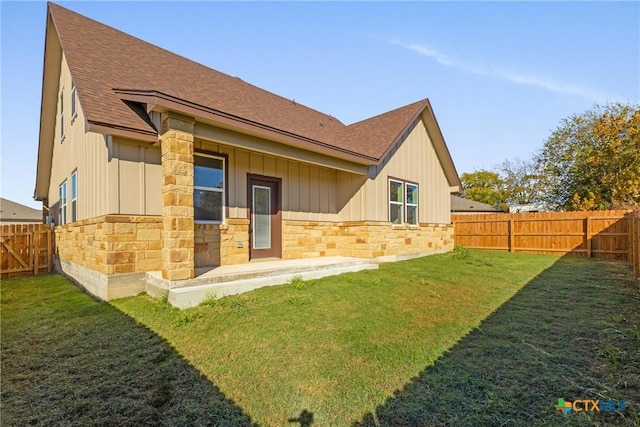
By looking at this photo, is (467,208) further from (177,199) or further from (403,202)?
(177,199)

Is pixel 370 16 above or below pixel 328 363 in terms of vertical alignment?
above

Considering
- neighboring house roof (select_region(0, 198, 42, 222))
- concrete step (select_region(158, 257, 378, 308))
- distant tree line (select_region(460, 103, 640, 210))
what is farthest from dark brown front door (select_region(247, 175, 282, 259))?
neighboring house roof (select_region(0, 198, 42, 222))

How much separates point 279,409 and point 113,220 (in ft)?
15.7

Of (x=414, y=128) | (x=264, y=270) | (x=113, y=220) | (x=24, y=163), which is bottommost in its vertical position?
(x=264, y=270)

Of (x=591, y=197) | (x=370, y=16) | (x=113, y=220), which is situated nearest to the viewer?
(x=113, y=220)

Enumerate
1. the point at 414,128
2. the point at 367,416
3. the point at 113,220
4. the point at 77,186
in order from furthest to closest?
the point at 414,128
the point at 77,186
the point at 113,220
the point at 367,416

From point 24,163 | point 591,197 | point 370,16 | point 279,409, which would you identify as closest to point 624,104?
point 591,197

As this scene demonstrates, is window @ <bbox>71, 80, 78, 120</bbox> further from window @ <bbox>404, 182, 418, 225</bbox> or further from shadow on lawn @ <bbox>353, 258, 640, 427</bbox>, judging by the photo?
window @ <bbox>404, 182, 418, 225</bbox>

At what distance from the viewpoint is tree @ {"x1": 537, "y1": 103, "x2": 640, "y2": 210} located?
1994 centimetres

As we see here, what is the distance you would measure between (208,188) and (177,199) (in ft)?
5.48

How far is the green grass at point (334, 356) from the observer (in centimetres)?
260

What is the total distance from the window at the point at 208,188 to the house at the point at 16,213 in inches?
1074

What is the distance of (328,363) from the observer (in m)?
3.35

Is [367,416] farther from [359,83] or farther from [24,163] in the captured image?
[24,163]
